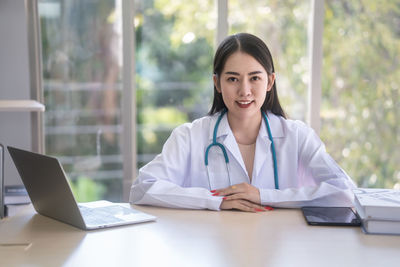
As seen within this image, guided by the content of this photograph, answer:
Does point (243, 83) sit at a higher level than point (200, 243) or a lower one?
higher

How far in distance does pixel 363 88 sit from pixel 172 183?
6.20 feet

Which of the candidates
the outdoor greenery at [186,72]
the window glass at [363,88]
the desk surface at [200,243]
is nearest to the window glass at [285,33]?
the outdoor greenery at [186,72]

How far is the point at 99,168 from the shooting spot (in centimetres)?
301

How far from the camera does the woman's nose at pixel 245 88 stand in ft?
5.44

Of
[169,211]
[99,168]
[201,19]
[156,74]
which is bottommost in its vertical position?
[99,168]

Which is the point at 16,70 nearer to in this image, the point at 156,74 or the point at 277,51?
the point at 156,74

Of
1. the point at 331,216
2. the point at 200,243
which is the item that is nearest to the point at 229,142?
the point at 331,216

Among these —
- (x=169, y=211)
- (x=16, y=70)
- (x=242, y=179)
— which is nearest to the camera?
(x=169, y=211)

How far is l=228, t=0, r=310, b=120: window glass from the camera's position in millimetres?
2927

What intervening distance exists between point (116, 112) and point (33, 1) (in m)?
0.83

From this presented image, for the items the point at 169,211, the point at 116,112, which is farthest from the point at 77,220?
the point at 116,112

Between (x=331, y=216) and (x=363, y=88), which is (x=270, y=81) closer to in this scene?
(x=331, y=216)

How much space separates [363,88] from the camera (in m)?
3.02

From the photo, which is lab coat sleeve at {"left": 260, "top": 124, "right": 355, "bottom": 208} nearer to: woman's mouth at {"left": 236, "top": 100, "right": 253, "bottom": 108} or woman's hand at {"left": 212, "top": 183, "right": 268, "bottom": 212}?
woman's hand at {"left": 212, "top": 183, "right": 268, "bottom": 212}
